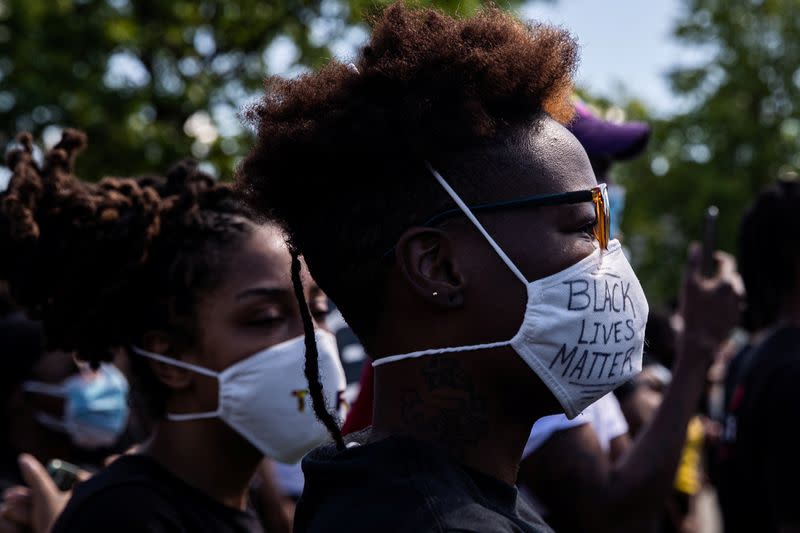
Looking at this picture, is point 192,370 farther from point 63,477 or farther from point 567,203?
point 567,203

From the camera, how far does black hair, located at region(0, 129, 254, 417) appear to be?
3.14m

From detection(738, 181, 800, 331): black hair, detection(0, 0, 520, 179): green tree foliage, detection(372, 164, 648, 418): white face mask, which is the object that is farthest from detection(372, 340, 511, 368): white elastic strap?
detection(0, 0, 520, 179): green tree foliage

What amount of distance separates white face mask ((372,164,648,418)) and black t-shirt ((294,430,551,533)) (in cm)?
22

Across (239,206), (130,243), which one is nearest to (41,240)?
(130,243)

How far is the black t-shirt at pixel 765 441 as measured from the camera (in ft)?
13.0

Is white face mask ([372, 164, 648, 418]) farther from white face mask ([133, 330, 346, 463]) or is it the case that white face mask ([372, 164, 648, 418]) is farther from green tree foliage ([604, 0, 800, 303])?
green tree foliage ([604, 0, 800, 303])

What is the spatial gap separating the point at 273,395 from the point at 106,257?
67 centimetres

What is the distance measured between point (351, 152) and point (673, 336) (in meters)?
5.84

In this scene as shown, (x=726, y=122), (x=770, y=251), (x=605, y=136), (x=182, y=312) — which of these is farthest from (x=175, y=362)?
(x=726, y=122)

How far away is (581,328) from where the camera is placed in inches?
80.6

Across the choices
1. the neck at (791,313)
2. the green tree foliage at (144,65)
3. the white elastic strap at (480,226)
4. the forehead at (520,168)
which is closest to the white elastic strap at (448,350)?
the white elastic strap at (480,226)

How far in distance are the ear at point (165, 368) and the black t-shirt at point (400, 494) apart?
120 centimetres

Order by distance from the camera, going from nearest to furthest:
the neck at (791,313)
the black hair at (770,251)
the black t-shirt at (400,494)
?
the black t-shirt at (400,494), the neck at (791,313), the black hair at (770,251)

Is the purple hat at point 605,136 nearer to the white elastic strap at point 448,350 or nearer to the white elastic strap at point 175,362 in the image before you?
the white elastic strap at point 175,362
